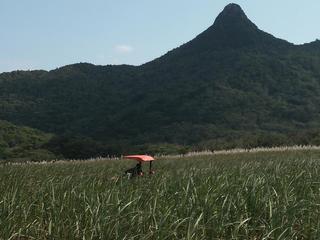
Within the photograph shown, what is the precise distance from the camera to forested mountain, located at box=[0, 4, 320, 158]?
95819 mm

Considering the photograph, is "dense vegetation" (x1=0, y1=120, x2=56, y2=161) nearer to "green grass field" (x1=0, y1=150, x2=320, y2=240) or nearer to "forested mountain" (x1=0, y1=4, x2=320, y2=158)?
"forested mountain" (x1=0, y1=4, x2=320, y2=158)

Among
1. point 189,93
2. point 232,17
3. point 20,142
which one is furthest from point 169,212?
point 232,17

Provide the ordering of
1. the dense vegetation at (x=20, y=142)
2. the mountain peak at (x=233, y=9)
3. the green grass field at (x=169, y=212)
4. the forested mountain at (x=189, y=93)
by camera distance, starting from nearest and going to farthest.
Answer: the green grass field at (x=169, y=212)
the dense vegetation at (x=20, y=142)
the forested mountain at (x=189, y=93)
the mountain peak at (x=233, y=9)

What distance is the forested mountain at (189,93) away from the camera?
95819mm

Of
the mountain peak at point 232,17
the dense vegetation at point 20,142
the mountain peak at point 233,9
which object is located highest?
the mountain peak at point 233,9

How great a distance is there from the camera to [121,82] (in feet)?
464

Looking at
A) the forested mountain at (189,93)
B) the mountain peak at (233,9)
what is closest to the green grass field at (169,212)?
the forested mountain at (189,93)

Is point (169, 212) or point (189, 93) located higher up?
point (189, 93)

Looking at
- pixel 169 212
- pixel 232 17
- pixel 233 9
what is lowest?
pixel 169 212

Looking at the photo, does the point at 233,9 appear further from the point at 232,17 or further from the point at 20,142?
the point at 20,142

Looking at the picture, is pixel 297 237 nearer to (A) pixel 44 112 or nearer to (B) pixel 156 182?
(B) pixel 156 182

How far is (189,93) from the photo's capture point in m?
118

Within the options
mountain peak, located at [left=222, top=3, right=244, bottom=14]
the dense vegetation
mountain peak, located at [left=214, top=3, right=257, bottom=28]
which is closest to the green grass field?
the dense vegetation

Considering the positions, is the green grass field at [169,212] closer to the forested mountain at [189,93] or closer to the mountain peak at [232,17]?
the forested mountain at [189,93]
